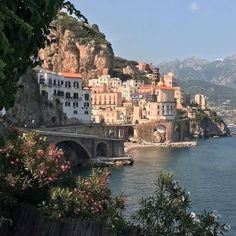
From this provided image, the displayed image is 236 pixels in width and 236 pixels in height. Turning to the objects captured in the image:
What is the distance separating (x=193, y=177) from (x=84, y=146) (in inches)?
786

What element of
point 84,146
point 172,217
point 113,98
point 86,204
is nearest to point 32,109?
point 84,146

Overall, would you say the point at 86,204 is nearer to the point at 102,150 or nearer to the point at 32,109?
the point at 102,150

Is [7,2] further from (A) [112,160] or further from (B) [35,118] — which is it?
(B) [35,118]

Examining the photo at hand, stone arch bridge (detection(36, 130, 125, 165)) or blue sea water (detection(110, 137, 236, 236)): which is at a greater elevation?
stone arch bridge (detection(36, 130, 125, 165))

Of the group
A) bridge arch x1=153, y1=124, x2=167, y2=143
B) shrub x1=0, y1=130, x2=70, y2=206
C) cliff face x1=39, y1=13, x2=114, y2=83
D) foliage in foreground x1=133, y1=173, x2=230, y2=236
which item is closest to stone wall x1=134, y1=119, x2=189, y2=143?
bridge arch x1=153, y1=124, x2=167, y2=143

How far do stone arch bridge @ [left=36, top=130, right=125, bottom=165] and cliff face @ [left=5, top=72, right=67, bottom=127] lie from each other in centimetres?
1031

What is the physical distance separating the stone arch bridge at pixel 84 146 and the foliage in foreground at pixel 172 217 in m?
60.2

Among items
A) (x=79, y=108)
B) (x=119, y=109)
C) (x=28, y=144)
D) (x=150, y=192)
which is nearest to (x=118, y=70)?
(x=119, y=109)

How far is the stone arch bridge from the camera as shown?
3036 inches

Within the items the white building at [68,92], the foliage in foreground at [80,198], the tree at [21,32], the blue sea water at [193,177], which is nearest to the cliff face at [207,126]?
the blue sea water at [193,177]

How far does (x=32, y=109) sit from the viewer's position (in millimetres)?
92688

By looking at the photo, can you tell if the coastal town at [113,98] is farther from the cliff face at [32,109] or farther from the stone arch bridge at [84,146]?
the stone arch bridge at [84,146]

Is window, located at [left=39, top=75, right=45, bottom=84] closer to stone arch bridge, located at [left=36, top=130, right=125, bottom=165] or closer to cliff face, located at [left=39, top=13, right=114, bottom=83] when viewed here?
stone arch bridge, located at [left=36, top=130, right=125, bottom=165]

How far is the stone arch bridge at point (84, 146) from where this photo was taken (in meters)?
77.1
